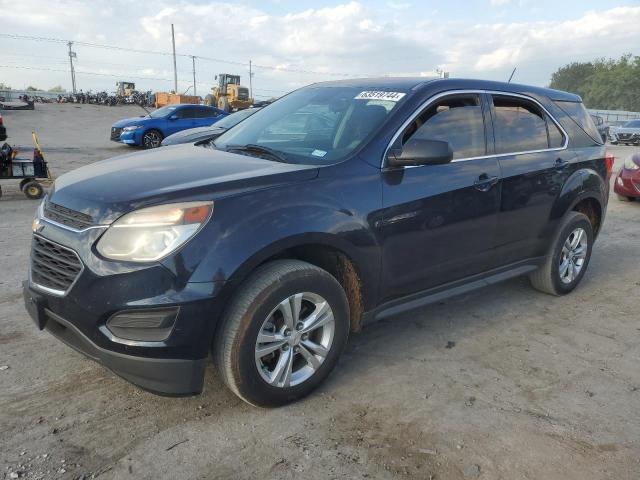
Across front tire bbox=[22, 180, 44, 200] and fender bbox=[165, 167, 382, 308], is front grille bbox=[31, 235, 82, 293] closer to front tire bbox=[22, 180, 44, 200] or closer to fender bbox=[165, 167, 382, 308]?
fender bbox=[165, 167, 382, 308]

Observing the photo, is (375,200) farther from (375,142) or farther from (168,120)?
(168,120)

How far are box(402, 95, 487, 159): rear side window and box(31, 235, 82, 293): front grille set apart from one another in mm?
2057

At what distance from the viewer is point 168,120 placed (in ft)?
56.9

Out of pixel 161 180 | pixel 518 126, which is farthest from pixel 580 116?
pixel 161 180

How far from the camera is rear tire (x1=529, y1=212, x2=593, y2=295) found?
4.62m

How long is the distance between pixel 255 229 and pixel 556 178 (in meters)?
2.92

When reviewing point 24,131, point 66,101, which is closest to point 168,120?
point 24,131

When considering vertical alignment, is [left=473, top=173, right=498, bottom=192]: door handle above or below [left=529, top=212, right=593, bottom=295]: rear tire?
above

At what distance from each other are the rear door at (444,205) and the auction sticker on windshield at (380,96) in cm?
19

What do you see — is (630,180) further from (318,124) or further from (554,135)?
(318,124)

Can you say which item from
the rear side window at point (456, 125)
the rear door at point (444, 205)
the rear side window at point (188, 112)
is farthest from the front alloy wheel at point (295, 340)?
the rear side window at point (188, 112)

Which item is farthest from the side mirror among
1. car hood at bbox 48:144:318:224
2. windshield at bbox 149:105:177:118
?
windshield at bbox 149:105:177:118

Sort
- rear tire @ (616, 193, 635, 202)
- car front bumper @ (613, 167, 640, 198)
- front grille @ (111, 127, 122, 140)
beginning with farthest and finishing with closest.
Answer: front grille @ (111, 127, 122, 140)
rear tire @ (616, 193, 635, 202)
car front bumper @ (613, 167, 640, 198)

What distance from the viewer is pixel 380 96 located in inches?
141
